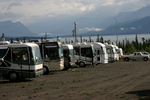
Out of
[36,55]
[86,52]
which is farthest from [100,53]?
[36,55]

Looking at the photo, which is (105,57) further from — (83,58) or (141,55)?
(141,55)

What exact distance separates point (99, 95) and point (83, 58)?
2036 centimetres

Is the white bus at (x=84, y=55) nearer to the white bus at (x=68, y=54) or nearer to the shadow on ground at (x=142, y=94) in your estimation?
the white bus at (x=68, y=54)

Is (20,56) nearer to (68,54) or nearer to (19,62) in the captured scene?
(19,62)

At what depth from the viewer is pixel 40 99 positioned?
11406 mm

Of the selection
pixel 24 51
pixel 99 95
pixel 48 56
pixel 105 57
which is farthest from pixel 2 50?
pixel 105 57

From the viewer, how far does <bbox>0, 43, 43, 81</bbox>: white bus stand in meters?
18.0

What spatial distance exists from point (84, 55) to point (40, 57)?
13.4 meters

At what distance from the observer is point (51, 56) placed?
77.5 feet

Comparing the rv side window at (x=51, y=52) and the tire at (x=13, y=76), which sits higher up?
the rv side window at (x=51, y=52)

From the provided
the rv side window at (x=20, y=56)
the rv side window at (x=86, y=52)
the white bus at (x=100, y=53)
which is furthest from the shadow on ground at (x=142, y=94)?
the white bus at (x=100, y=53)

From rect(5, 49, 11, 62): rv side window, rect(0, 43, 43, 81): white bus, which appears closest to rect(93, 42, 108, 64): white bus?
rect(0, 43, 43, 81): white bus

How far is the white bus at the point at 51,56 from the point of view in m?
23.3

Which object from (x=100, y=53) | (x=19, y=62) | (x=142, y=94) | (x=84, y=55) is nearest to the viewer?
(x=142, y=94)
